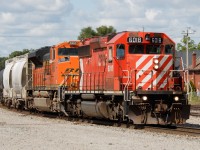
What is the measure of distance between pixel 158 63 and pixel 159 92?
1.25 metres

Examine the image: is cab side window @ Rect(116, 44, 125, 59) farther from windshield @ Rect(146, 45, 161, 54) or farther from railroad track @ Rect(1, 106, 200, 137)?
railroad track @ Rect(1, 106, 200, 137)

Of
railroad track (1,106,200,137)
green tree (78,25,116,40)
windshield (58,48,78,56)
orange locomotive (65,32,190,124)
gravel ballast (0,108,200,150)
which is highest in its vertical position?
green tree (78,25,116,40)

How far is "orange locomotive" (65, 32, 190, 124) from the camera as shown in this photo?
55.4 feet

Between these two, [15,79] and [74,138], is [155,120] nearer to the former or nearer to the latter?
[74,138]

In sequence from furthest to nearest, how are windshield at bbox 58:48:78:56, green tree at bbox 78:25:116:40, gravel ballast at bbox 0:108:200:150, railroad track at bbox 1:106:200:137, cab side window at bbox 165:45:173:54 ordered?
green tree at bbox 78:25:116:40
windshield at bbox 58:48:78:56
cab side window at bbox 165:45:173:54
railroad track at bbox 1:106:200:137
gravel ballast at bbox 0:108:200:150

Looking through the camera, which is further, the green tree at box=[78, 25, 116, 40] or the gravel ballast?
the green tree at box=[78, 25, 116, 40]

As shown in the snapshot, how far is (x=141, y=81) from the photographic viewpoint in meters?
17.4

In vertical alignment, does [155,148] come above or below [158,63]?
below

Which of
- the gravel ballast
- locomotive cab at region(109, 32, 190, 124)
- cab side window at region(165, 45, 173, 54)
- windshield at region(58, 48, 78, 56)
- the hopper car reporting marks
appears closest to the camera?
the gravel ballast

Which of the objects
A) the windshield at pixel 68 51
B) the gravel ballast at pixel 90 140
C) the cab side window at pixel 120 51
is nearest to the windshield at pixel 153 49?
the cab side window at pixel 120 51

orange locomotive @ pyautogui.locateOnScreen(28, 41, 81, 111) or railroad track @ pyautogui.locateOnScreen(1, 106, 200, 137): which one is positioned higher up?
orange locomotive @ pyautogui.locateOnScreen(28, 41, 81, 111)

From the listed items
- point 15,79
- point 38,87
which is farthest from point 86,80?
point 15,79

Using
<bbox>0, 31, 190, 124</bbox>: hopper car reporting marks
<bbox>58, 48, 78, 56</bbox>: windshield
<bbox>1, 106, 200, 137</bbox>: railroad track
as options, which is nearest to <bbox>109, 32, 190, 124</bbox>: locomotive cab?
<bbox>0, 31, 190, 124</bbox>: hopper car reporting marks

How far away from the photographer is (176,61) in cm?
1833
